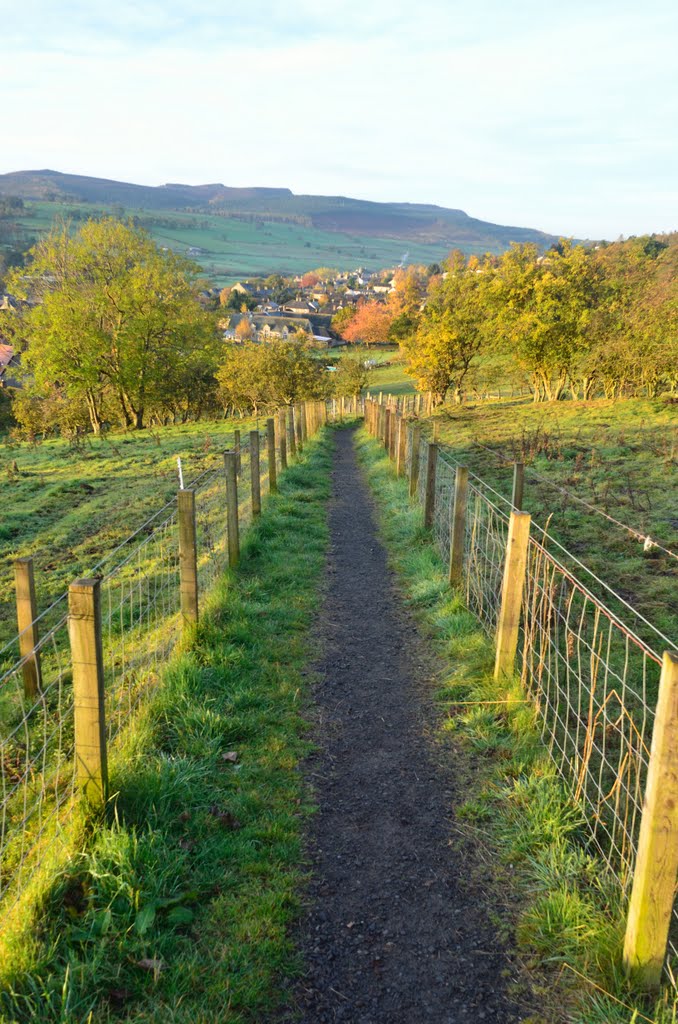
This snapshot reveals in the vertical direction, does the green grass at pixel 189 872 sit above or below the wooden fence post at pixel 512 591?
below

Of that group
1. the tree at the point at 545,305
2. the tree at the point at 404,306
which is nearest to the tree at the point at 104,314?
the tree at the point at 545,305

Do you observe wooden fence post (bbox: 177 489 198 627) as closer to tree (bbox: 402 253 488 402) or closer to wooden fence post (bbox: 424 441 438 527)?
wooden fence post (bbox: 424 441 438 527)

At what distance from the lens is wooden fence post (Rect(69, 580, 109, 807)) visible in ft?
11.9

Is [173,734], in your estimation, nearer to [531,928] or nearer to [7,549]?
[531,928]

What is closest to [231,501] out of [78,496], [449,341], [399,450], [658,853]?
[658,853]

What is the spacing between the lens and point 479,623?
23.8ft

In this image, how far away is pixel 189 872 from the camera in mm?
3680

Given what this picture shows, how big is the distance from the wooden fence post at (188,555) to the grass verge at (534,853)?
2.51 m

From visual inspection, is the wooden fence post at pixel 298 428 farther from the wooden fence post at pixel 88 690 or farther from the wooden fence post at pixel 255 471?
the wooden fence post at pixel 88 690

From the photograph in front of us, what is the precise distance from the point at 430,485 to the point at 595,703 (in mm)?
5394

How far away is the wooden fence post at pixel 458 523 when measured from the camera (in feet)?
26.6

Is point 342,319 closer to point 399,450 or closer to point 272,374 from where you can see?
point 272,374

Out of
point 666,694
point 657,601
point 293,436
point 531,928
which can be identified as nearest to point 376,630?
point 657,601

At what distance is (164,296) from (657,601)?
38382 mm
